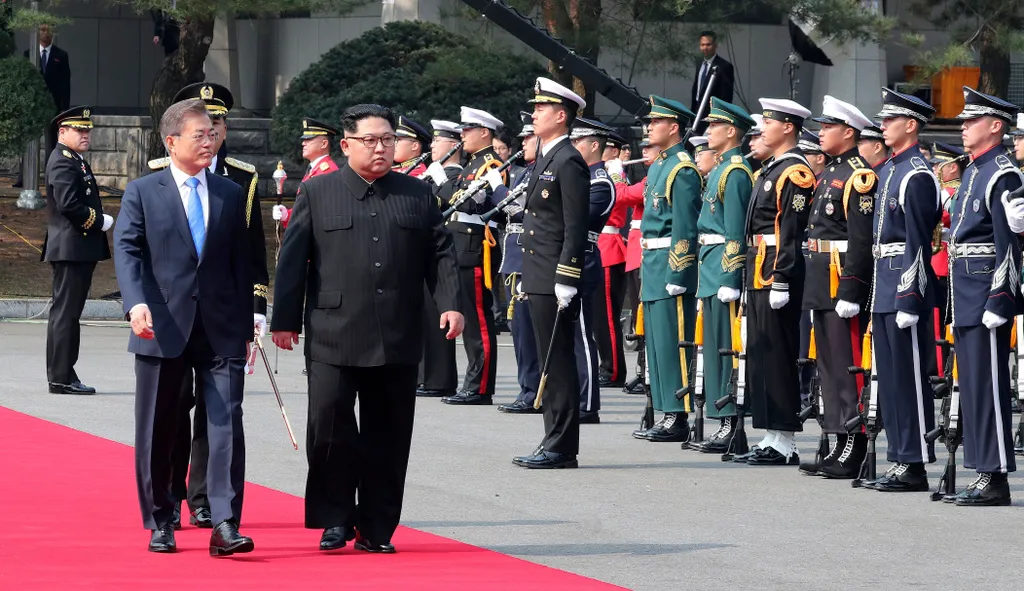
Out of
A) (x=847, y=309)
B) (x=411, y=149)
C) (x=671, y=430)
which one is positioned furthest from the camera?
(x=411, y=149)

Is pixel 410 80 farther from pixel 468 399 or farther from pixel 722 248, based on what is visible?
pixel 722 248

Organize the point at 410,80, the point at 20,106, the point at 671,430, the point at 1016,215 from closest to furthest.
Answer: the point at 1016,215 < the point at 671,430 < the point at 20,106 < the point at 410,80

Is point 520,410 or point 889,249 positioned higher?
point 889,249

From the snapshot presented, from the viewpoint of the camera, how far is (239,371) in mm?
7789

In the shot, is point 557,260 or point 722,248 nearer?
point 557,260

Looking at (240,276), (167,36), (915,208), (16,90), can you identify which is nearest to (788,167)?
(915,208)

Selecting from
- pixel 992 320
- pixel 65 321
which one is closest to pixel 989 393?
pixel 992 320

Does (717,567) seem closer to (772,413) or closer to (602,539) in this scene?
(602,539)

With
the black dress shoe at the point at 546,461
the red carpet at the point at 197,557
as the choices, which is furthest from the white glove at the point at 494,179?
the red carpet at the point at 197,557

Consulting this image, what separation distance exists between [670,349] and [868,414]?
80.0 inches

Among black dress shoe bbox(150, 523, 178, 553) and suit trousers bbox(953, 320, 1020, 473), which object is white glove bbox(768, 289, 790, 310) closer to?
suit trousers bbox(953, 320, 1020, 473)

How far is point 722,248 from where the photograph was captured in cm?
1108

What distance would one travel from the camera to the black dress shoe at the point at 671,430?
11930 mm

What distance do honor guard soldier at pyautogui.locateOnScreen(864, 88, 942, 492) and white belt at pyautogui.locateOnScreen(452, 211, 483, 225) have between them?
15.1ft
